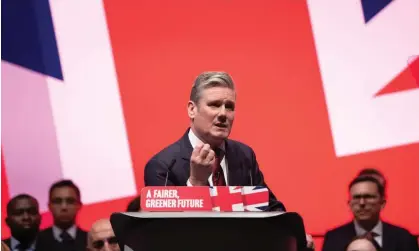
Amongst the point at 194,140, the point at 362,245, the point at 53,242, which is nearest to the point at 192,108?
the point at 194,140

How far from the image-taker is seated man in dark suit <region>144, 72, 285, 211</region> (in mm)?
2752

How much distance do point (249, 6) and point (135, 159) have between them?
47.5 inches

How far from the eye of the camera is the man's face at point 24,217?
5234 mm

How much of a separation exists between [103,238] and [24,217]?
118cm

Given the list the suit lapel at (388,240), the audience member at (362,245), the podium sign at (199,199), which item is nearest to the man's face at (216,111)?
the podium sign at (199,199)

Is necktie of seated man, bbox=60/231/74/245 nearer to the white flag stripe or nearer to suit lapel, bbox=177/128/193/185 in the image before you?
the white flag stripe

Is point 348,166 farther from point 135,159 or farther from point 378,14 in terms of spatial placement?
point 135,159

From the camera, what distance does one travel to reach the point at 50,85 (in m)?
5.45

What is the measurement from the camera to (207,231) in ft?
7.39

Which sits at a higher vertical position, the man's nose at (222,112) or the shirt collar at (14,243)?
the man's nose at (222,112)

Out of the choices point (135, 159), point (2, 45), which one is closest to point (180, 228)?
point (135, 159)

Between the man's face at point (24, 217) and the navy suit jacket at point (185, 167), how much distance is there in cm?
259

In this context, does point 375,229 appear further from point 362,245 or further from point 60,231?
point 60,231

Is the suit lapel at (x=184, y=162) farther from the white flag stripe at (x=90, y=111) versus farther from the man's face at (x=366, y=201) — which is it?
the white flag stripe at (x=90, y=111)
